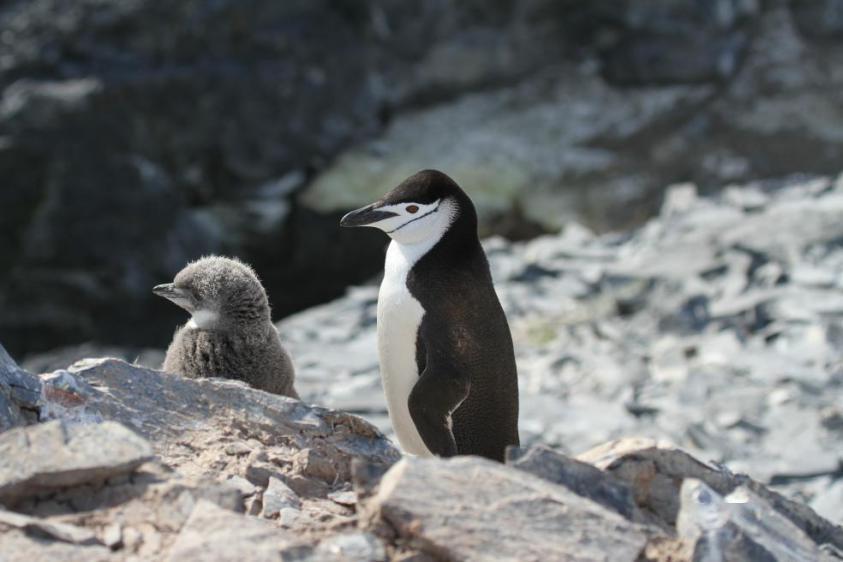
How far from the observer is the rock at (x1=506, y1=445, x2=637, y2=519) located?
2.95 meters

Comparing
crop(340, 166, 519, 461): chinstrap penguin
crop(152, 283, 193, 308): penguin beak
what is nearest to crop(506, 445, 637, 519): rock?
crop(340, 166, 519, 461): chinstrap penguin

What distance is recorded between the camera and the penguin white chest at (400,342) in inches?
171

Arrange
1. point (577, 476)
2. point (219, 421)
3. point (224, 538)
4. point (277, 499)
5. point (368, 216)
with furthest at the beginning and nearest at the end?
point (368, 216) → point (219, 421) → point (277, 499) → point (577, 476) → point (224, 538)

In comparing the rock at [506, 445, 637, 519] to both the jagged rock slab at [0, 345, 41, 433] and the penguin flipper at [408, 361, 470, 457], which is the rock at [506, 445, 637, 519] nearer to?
the penguin flipper at [408, 361, 470, 457]

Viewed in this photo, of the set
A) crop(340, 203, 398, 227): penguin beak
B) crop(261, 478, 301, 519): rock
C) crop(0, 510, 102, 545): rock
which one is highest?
crop(340, 203, 398, 227): penguin beak

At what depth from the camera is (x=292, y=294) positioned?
12.4 m

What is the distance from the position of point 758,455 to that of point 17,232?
773 centimetres

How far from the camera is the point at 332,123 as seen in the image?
45.8 feet

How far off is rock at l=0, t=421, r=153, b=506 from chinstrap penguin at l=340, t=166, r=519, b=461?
1422mm

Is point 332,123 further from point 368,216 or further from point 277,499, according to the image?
point 277,499

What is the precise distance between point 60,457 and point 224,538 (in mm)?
457

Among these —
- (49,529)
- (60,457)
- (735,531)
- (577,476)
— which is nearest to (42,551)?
(49,529)

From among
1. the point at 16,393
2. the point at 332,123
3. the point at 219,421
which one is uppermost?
the point at 16,393

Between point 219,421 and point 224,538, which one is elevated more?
point 224,538
